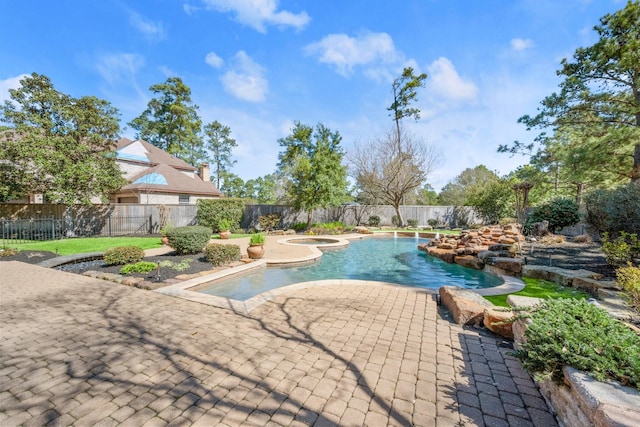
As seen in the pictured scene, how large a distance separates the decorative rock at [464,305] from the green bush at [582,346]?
1.47 meters

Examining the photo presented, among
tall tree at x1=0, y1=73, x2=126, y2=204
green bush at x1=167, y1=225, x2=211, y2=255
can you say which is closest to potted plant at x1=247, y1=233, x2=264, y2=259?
green bush at x1=167, y1=225, x2=211, y2=255

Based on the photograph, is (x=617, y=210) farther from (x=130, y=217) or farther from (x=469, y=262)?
(x=130, y=217)

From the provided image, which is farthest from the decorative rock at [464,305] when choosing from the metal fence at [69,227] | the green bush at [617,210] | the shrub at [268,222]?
the metal fence at [69,227]

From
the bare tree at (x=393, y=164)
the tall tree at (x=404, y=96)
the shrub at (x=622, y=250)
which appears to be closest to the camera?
the shrub at (x=622, y=250)

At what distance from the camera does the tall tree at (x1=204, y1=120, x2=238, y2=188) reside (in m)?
36.0

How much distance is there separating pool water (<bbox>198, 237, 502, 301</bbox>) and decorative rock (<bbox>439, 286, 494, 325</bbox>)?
2180 mm

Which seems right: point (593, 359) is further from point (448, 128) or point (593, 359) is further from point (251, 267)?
point (448, 128)

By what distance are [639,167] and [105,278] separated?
20.4m

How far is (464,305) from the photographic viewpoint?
4.14m

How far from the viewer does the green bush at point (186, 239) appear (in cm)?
887

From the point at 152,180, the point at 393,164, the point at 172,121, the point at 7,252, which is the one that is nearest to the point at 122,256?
the point at 7,252

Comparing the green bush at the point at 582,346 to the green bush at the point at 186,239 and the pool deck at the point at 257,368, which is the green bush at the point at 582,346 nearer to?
the pool deck at the point at 257,368

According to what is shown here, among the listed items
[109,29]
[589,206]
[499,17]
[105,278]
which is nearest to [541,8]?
[499,17]

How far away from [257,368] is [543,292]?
564 centimetres
